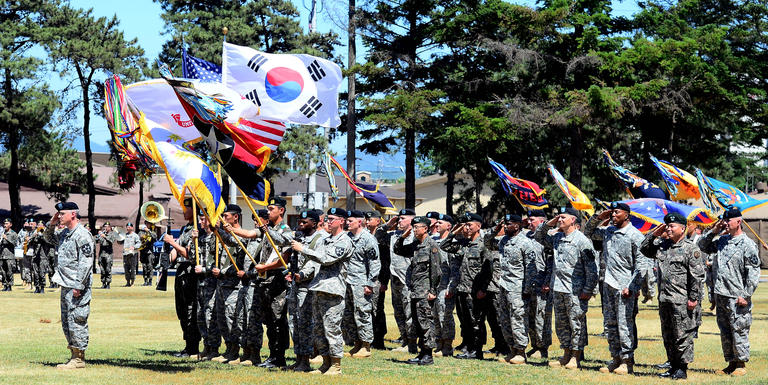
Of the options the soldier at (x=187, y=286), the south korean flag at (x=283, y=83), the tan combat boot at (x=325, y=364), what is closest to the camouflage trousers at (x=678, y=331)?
the tan combat boot at (x=325, y=364)

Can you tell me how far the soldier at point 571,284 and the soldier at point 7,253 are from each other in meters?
19.5

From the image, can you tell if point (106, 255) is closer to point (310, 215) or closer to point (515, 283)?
point (310, 215)

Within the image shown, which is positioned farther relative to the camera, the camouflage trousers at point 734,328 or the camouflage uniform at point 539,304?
the camouflage uniform at point 539,304

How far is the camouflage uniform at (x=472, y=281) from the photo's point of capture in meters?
14.1

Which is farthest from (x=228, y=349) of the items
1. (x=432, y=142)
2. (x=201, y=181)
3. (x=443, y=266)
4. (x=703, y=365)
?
(x=432, y=142)

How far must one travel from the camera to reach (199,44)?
43.5 metres

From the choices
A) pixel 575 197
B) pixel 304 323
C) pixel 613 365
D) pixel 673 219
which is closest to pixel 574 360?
pixel 613 365

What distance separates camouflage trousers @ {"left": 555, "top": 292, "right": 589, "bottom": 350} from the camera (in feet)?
41.9

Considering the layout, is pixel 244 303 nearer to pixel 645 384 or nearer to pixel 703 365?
pixel 645 384

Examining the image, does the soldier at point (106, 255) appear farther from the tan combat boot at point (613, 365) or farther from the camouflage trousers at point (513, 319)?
the tan combat boot at point (613, 365)

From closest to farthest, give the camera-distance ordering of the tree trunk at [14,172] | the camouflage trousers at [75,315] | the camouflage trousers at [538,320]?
the camouflage trousers at [75,315], the camouflage trousers at [538,320], the tree trunk at [14,172]

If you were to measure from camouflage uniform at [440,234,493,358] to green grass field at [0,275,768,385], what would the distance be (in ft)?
1.42

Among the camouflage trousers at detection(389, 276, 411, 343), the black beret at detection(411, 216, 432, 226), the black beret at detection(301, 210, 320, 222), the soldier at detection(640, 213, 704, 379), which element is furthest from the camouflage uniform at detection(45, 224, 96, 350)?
the soldier at detection(640, 213, 704, 379)

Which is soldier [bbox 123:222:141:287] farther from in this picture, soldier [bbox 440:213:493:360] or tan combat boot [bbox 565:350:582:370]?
tan combat boot [bbox 565:350:582:370]
